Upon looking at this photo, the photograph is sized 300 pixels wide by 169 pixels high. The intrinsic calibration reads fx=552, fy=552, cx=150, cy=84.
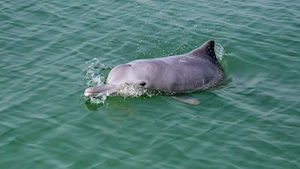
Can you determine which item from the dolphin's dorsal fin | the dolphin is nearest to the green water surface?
the dolphin

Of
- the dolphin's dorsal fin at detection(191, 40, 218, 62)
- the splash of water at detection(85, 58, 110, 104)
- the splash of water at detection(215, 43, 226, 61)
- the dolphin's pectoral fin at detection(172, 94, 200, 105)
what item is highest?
the dolphin's dorsal fin at detection(191, 40, 218, 62)

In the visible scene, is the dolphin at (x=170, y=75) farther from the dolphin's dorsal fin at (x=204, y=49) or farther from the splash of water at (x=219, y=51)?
the splash of water at (x=219, y=51)

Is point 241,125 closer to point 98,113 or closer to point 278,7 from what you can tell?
point 98,113

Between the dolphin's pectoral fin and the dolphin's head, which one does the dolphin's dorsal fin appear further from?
the dolphin's head

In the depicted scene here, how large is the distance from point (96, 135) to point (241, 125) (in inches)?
121

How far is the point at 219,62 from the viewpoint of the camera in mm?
14383

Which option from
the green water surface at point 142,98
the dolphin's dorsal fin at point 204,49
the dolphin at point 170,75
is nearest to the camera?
the green water surface at point 142,98

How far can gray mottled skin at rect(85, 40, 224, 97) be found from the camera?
41.4 ft

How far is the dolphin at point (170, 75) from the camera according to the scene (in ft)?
41.1

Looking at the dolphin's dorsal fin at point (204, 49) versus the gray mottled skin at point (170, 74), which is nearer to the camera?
the gray mottled skin at point (170, 74)

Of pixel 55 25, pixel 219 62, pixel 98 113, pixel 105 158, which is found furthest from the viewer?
pixel 55 25

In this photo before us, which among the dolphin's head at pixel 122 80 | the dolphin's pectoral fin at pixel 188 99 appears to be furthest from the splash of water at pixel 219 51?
the dolphin's head at pixel 122 80

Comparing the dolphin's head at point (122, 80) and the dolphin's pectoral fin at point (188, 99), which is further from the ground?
the dolphin's head at point (122, 80)

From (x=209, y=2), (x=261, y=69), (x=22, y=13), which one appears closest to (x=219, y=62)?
(x=261, y=69)
